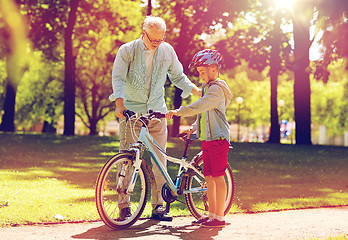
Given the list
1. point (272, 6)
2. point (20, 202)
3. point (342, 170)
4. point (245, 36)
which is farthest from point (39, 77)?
point (20, 202)

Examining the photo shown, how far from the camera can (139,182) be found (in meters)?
5.74

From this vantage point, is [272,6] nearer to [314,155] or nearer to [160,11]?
[160,11]

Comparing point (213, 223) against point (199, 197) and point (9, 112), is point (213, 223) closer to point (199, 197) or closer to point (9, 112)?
point (199, 197)

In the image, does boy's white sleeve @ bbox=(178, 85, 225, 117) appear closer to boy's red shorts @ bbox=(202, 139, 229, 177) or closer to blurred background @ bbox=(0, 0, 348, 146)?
boy's red shorts @ bbox=(202, 139, 229, 177)

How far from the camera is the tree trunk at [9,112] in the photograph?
102ft

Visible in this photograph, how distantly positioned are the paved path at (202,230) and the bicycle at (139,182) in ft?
0.55

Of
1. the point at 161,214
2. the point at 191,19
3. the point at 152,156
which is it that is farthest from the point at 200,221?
the point at 191,19

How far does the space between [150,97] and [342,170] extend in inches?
328

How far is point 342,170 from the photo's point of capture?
13031 mm

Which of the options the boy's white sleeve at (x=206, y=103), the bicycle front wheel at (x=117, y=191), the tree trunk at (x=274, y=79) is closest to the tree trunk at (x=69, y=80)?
the tree trunk at (x=274, y=79)

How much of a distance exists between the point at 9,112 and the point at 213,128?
91.2ft

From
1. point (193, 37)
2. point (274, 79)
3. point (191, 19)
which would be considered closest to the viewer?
point (274, 79)

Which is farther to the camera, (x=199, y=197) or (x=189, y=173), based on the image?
(x=199, y=197)

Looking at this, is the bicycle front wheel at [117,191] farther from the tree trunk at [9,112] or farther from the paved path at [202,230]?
the tree trunk at [9,112]
